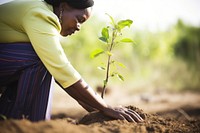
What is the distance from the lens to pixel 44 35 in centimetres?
220

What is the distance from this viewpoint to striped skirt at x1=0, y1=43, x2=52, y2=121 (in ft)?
7.77

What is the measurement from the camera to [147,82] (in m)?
19.3

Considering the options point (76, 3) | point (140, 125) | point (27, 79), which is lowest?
point (140, 125)

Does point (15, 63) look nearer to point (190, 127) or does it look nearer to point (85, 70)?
point (190, 127)

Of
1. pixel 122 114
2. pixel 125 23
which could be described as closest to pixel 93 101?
pixel 122 114

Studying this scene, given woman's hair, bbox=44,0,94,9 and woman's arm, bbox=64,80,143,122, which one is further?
woman's hair, bbox=44,0,94,9

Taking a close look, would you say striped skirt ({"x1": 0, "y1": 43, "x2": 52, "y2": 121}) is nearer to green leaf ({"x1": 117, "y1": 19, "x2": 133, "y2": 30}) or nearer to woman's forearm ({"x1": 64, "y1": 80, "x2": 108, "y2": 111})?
woman's forearm ({"x1": 64, "y1": 80, "x2": 108, "y2": 111})

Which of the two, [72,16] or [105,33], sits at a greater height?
[72,16]

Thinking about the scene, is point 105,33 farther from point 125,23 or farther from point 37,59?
point 37,59

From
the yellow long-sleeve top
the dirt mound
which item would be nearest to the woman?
the yellow long-sleeve top

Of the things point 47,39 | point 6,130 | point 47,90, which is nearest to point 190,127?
point 47,90

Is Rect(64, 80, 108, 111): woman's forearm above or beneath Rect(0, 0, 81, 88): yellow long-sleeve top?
beneath

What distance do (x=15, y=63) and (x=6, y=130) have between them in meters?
0.79

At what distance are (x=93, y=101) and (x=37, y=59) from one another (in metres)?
0.56
